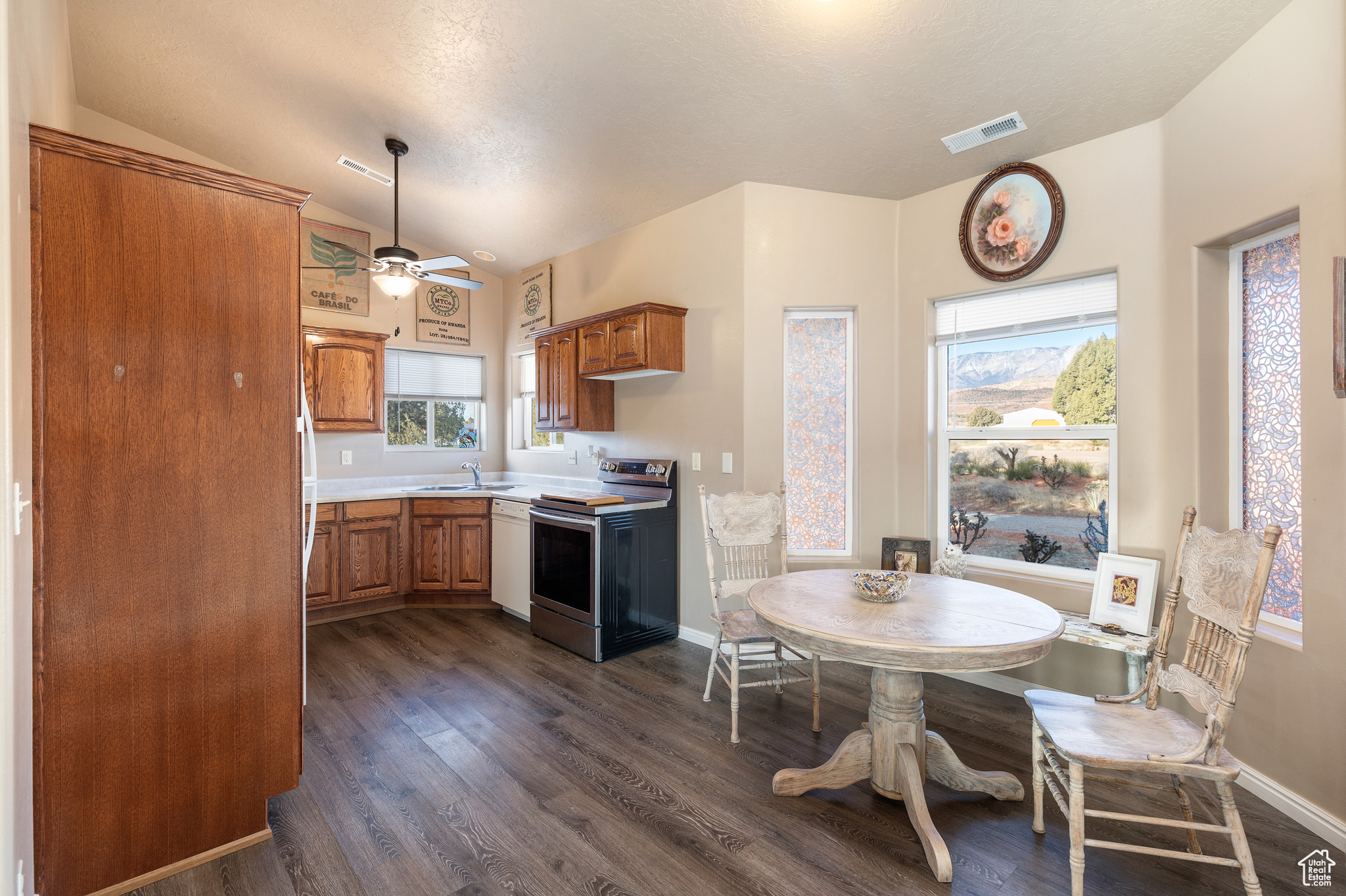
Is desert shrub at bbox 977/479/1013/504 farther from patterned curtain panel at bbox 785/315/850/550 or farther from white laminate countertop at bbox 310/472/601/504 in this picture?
white laminate countertop at bbox 310/472/601/504

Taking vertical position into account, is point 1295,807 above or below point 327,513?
below

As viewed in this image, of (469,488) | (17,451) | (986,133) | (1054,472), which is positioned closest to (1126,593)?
(1054,472)

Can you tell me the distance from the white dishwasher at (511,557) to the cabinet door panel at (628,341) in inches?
51.4

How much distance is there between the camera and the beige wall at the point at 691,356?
3781mm

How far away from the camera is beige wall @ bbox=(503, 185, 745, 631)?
3781mm

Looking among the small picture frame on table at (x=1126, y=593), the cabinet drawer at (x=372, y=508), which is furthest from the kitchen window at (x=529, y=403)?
the small picture frame on table at (x=1126, y=593)

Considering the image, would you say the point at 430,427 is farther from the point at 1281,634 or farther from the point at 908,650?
the point at 1281,634

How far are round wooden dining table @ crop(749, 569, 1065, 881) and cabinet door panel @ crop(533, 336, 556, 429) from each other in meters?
2.74

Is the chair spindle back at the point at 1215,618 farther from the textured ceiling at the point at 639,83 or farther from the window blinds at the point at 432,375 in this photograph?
the window blinds at the point at 432,375

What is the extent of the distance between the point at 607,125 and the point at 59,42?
8.08ft

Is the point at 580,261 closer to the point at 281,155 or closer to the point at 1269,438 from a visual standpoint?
the point at 281,155

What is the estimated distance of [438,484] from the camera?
18.3 feet

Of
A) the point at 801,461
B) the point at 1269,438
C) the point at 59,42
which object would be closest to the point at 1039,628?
the point at 1269,438

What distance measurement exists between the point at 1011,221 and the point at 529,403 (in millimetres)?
4199
